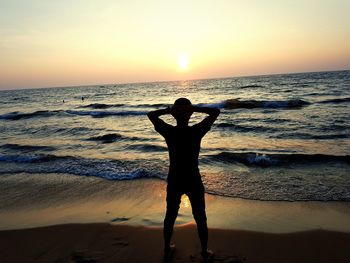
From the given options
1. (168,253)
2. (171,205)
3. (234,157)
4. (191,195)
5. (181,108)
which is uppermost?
(181,108)

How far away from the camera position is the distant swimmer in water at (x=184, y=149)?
12.6ft

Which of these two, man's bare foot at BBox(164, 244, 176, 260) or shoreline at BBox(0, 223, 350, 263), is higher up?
man's bare foot at BBox(164, 244, 176, 260)

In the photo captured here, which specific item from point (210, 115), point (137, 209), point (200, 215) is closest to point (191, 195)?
point (200, 215)

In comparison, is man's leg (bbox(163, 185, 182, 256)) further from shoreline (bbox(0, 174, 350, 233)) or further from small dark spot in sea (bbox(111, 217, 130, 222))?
small dark spot in sea (bbox(111, 217, 130, 222))

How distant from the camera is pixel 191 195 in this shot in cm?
408

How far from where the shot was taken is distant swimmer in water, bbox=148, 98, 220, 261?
12.6 ft

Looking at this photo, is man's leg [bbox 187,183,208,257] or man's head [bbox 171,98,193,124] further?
man's leg [bbox 187,183,208,257]

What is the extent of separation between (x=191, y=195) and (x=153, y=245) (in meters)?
1.44

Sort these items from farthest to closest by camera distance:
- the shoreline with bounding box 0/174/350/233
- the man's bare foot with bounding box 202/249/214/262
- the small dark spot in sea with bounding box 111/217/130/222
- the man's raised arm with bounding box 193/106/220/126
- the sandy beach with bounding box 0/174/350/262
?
1. the small dark spot in sea with bounding box 111/217/130/222
2. the shoreline with bounding box 0/174/350/233
3. the sandy beach with bounding box 0/174/350/262
4. the man's bare foot with bounding box 202/249/214/262
5. the man's raised arm with bounding box 193/106/220/126

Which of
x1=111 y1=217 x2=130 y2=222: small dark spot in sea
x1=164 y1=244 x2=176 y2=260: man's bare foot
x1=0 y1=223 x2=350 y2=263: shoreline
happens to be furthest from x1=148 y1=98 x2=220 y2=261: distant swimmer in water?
x1=111 y1=217 x2=130 y2=222: small dark spot in sea

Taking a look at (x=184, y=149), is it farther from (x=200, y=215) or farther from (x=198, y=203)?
(x=200, y=215)

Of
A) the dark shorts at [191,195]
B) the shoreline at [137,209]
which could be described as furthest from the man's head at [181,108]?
the shoreline at [137,209]

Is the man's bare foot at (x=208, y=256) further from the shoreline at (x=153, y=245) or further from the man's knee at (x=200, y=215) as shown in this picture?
the man's knee at (x=200, y=215)

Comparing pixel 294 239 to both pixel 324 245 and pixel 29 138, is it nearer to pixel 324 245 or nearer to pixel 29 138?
pixel 324 245
